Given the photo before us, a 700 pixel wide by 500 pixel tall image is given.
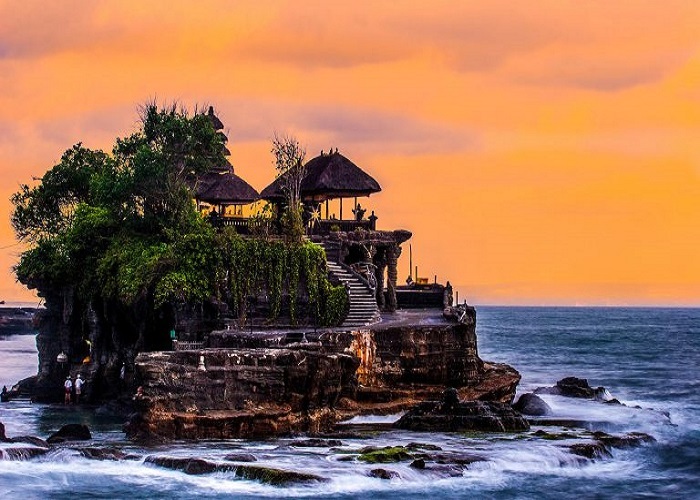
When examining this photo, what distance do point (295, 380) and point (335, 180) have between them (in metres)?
19.3

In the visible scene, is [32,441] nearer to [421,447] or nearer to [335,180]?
[421,447]

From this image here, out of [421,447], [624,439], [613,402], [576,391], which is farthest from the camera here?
[576,391]

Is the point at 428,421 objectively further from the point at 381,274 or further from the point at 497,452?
the point at 381,274

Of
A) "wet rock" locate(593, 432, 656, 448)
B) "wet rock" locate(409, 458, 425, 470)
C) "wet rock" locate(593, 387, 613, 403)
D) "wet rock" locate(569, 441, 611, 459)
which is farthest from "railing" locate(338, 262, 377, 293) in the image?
"wet rock" locate(409, 458, 425, 470)

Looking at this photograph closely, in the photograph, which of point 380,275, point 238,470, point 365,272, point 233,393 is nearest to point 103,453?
point 238,470

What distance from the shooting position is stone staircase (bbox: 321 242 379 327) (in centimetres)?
5653

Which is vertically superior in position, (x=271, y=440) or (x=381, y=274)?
(x=381, y=274)

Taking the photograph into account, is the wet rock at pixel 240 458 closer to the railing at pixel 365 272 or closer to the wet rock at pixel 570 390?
the railing at pixel 365 272

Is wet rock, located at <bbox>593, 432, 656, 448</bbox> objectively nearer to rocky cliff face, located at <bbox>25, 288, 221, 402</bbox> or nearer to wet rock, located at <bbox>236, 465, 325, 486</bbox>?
wet rock, located at <bbox>236, 465, 325, 486</bbox>

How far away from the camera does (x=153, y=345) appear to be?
60188 mm

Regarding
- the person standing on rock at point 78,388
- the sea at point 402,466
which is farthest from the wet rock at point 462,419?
the person standing on rock at point 78,388

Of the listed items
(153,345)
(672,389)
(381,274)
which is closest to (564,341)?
(672,389)

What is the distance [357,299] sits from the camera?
5747 centimetres

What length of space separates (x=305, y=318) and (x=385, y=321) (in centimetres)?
470
